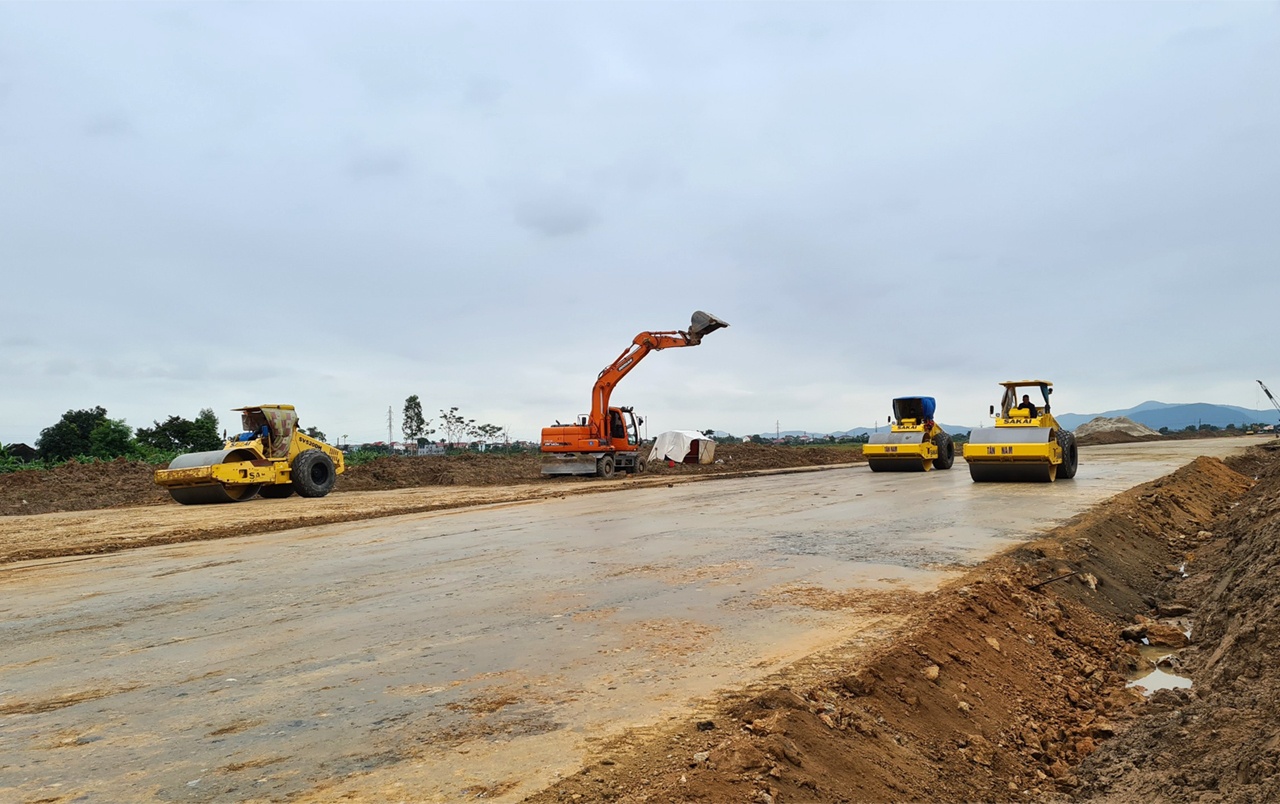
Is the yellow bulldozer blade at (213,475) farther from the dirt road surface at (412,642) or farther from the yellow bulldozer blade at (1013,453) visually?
the yellow bulldozer blade at (1013,453)

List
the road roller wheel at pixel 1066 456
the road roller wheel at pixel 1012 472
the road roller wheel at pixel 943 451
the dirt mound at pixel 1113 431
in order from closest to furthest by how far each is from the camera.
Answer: the road roller wheel at pixel 1012 472
the road roller wheel at pixel 1066 456
the road roller wheel at pixel 943 451
the dirt mound at pixel 1113 431

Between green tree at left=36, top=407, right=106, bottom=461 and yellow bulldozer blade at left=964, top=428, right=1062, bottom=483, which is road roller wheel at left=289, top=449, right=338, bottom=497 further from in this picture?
green tree at left=36, top=407, right=106, bottom=461

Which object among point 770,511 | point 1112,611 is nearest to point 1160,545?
point 1112,611

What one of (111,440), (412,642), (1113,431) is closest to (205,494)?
(412,642)

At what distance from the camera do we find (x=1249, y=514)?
37.1 feet

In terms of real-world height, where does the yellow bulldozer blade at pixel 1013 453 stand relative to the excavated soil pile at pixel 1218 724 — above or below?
above

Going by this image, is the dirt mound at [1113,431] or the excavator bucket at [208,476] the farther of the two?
the dirt mound at [1113,431]

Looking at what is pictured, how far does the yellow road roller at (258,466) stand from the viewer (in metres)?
18.3

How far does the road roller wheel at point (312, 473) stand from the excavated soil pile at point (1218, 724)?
18919 millimetres

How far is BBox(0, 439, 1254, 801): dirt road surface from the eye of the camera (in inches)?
151

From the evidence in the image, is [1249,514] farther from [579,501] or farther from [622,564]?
[579,501]

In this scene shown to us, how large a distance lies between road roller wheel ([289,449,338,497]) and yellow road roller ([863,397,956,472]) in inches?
627

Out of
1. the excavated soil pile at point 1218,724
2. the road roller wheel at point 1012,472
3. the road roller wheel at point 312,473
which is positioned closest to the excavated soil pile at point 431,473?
the road roller wheel at point 312,473

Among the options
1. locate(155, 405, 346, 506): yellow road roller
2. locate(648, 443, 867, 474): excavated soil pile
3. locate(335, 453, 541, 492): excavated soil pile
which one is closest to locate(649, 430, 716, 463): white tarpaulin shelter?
locate(648, 443, 867, 474): excavated soil pile
